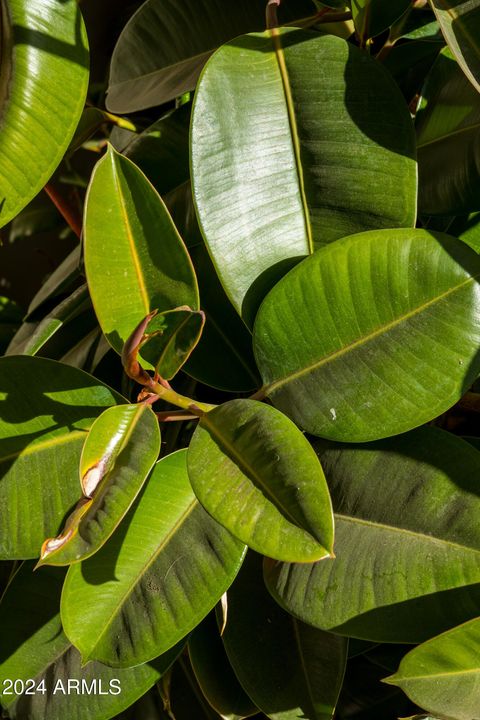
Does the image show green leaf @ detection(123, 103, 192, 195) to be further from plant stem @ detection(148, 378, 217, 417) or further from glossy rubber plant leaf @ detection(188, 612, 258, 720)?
glossy rubber plant leaf @ detection(188, 612, 258, 720)

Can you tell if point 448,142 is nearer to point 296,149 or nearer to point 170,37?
point 296,149

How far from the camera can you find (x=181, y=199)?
0.80m

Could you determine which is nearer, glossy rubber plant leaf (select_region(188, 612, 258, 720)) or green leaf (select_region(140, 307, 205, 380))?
green leaf (select_region(140, 307, 205, 380))


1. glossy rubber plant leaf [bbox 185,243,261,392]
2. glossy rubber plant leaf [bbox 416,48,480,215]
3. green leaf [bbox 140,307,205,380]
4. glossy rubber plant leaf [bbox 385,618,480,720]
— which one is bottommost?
glossy rubber plant leaf [bbox 385,618,480,720]

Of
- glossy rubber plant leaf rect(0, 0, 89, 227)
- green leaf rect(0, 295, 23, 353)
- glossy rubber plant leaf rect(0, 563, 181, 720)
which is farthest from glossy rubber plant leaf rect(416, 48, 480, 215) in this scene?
green leaf rect(0, 295, 23, 353)

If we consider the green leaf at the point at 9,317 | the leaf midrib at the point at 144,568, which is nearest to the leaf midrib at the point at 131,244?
the leaf midrib at the point at 144,568

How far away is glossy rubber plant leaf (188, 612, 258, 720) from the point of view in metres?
0.79

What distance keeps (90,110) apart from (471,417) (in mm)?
663

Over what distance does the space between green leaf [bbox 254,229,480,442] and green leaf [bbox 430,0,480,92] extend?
151mm

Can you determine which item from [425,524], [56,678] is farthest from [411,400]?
[56,678]

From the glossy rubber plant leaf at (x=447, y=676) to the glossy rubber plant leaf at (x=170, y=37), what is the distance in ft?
2.17

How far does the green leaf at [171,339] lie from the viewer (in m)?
0.57

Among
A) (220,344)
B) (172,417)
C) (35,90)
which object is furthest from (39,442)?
(35,90)

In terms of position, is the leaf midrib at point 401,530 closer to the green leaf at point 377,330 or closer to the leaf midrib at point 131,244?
the green leaf at point 377,330
